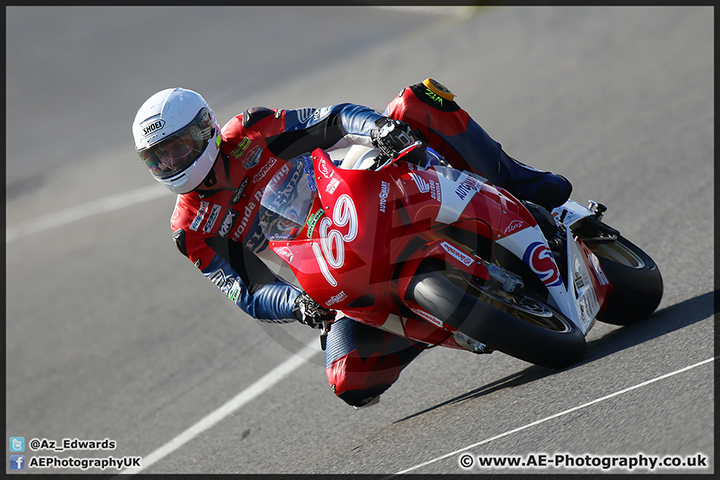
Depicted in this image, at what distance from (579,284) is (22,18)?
15.8 m

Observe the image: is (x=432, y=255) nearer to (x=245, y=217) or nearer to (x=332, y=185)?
(x=332, y=185)

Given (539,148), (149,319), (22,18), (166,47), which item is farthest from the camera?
A: (22,18)

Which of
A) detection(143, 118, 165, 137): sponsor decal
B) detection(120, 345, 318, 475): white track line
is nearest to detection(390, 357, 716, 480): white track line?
detection(143, 118, 165, 137): sponsor decal

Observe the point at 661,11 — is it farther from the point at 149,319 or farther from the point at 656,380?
the point at 656,380

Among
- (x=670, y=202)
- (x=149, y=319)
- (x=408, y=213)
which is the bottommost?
(x=149, y=319)

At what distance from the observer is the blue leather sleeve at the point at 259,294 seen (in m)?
4.39

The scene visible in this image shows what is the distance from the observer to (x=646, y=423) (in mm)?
3451

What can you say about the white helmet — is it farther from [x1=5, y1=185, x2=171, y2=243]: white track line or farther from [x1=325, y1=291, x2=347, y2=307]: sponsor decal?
[x1=5, y1=185, x2=171, y2=243]: white track line

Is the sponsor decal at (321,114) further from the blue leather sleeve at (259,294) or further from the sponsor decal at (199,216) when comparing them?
the blue leather sleeve at (259,294)

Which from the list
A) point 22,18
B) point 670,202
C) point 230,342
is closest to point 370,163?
point 230,342

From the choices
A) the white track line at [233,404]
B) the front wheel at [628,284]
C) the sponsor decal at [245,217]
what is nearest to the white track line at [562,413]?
the front wheel at [628,284]

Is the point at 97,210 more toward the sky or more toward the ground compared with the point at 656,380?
more toward the ground

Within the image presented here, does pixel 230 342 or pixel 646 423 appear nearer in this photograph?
pixel 646 423

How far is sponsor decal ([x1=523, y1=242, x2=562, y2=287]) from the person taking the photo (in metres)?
4.38
